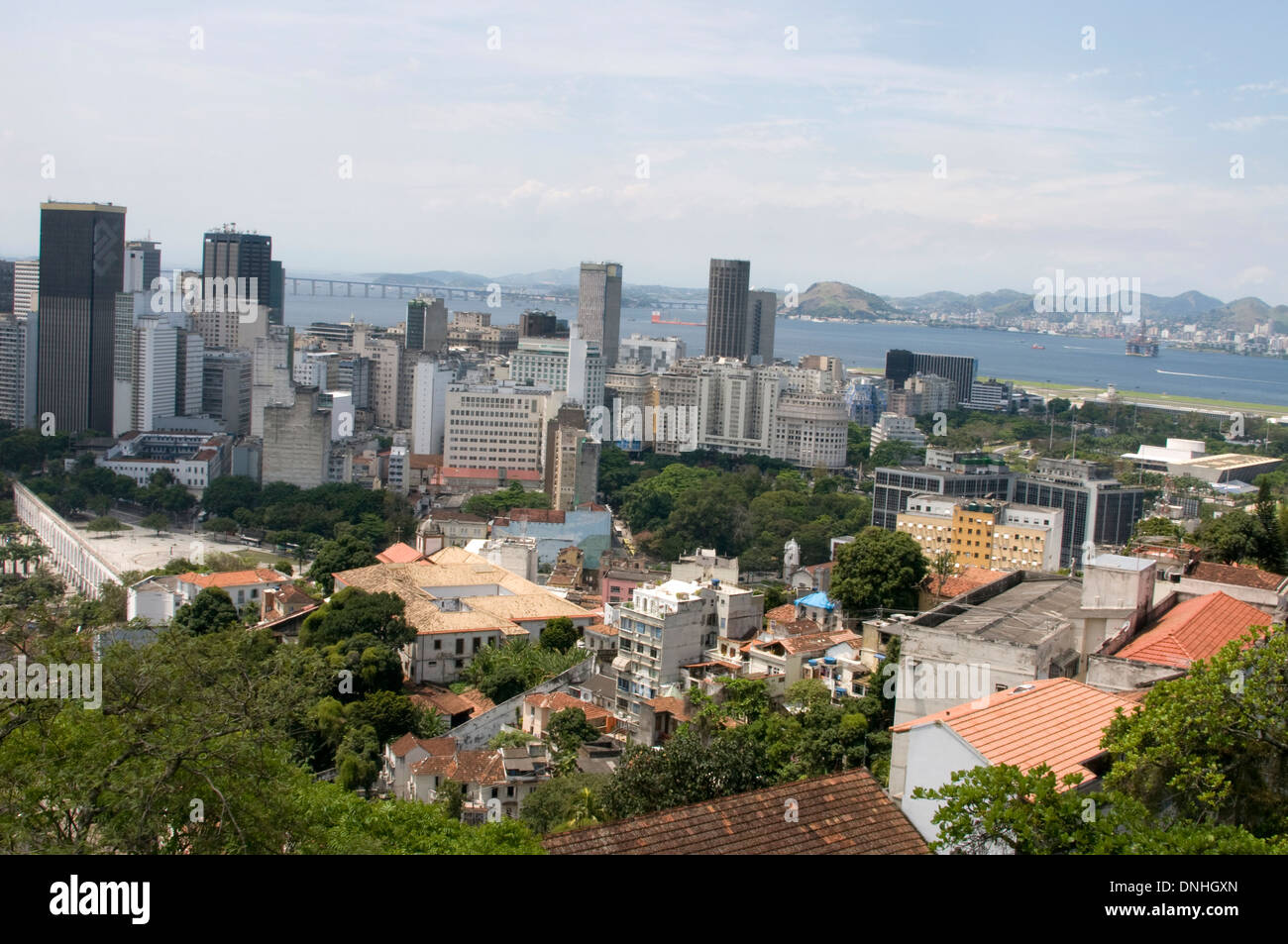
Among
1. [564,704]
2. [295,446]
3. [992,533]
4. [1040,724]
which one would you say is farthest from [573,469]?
[1040,724]

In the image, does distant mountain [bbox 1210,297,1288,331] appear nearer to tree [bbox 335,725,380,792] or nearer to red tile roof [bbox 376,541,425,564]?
red tile roof [bbox 376,541,425,564]

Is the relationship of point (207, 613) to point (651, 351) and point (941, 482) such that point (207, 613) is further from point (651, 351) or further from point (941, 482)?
point (651, 351)

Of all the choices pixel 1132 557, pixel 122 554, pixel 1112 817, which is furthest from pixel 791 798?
pixel 122 554

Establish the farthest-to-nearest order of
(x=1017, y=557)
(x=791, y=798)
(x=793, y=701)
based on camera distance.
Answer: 1. (x=1017, y=557)
2. (x=793, y=701)
3. (x=791, y=798)

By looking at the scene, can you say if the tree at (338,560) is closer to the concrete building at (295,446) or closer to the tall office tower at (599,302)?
the concrete building at (295,446)

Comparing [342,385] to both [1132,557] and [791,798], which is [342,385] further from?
[791,798]

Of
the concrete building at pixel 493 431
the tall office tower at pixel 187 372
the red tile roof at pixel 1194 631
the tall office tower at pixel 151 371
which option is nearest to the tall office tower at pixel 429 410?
the concrete building at pixel 493 431
